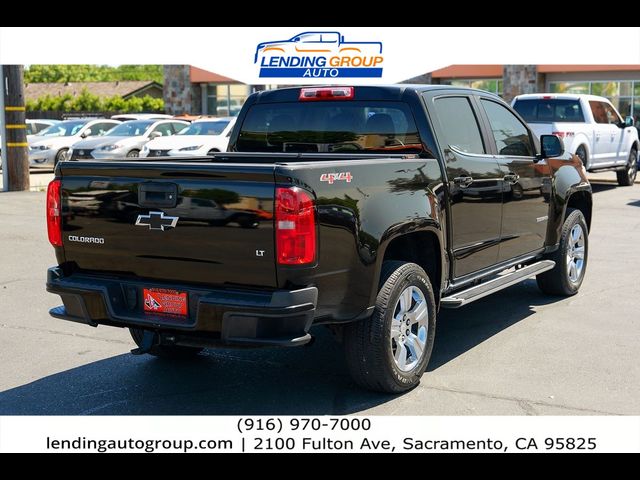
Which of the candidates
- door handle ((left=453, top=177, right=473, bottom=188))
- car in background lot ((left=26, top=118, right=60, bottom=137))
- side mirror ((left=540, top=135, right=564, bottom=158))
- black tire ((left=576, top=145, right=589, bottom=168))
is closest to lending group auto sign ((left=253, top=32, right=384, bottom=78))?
car in background lot ((left=26, top=118, right=60, bottom=137))

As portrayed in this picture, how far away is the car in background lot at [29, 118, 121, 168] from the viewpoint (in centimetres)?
2423

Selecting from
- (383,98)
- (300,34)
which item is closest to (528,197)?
(383,98)

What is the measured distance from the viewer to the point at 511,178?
680 cm

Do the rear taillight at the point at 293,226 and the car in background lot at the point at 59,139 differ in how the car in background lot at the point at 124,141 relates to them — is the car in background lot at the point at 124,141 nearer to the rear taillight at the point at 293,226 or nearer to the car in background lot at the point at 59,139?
the car in background lot at the point at 59,139

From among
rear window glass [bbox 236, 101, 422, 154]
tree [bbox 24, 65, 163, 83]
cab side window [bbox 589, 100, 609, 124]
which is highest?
tree [bbox 24, 65, 163, 83]

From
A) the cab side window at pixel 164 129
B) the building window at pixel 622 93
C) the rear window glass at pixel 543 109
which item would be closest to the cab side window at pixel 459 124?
the rear window glass at pixel 543 109

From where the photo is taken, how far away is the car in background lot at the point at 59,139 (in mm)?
24234

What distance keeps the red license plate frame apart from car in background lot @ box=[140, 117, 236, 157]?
14.0 m

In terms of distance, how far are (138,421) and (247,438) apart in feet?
2.35

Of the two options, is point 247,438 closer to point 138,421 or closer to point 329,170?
point 138,421

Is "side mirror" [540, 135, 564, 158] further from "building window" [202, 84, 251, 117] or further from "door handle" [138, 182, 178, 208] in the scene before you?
"building window" [202, 84, 251, 117]

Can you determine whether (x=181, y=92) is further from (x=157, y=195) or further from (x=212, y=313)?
(x=212, y=313)

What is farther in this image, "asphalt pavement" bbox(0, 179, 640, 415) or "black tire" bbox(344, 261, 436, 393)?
"asphalt pavement" bbox(0, 179, 640, 415)

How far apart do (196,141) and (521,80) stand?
52.7 ft
